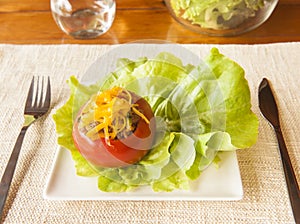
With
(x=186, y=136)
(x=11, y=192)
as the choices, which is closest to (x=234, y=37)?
(x=186, y=136)

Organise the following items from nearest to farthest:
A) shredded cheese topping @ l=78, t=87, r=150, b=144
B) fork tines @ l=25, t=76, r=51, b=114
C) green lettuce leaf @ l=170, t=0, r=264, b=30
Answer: shredded cheese topping @ l=78, t=87, r=150, b=144, fork tines @ l=25, t=76, r=51, b=114, green lettuce leaf @ l=170, t=0, r=264, b=30

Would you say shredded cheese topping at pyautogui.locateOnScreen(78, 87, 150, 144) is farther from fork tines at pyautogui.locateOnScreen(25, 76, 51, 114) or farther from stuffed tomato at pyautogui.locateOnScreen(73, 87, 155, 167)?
fork tines at pyautogui.locateOnScreen(25, 76, 51, 114)

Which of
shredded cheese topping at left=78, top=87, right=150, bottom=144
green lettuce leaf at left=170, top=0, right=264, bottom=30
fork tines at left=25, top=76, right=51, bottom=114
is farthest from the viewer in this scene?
green lettuce leaf at left=170, top=0, right=264, bottom=30

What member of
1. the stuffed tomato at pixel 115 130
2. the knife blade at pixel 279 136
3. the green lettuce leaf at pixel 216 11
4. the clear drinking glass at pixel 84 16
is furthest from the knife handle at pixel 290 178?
the clear drinking glass at pixel 84 16

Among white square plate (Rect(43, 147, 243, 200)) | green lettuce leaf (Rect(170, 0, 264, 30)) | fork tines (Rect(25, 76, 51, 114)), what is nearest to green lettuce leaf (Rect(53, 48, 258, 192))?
white square plate (Rect(43, 147, 243, 200))

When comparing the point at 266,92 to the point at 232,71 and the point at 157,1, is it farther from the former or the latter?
the point at 157,1

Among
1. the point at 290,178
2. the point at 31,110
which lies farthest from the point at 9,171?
the point at 290,178
